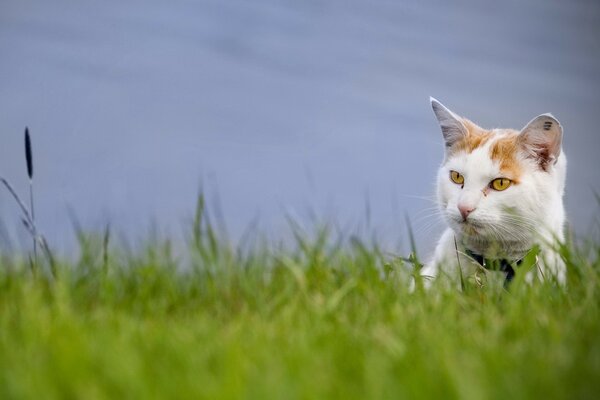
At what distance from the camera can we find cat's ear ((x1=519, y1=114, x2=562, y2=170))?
10.8 ft

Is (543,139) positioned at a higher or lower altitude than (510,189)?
higher

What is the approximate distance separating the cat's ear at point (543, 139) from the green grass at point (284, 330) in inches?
19.2

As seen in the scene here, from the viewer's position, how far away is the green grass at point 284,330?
5.55ft

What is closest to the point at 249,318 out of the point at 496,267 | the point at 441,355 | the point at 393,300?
the point at 393,300

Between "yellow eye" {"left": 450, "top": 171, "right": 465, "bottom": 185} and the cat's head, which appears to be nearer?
the cat's head

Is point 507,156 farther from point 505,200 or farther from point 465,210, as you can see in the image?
point 465,210

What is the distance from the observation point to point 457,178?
3.52 meters

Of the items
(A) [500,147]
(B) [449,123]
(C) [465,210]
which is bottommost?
(C) [465,210]

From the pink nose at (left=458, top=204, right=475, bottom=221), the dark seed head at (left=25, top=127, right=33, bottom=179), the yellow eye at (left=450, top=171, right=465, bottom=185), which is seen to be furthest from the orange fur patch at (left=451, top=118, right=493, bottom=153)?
the dark seed head at (left=25, top=127, right=33, bottom=179)

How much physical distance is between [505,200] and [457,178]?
27cm

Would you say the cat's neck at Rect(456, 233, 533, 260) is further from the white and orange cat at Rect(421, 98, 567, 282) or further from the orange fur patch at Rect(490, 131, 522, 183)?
the orange fur patch at Rect(490, 131, 522, 183)

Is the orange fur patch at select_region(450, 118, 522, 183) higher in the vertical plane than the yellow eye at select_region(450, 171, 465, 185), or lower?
higher

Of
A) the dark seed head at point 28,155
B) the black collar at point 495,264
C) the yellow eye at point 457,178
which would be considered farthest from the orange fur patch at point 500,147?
the dark seed head at point 28,155

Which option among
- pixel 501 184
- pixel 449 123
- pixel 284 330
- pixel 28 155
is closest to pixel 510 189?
pixel 501 184
